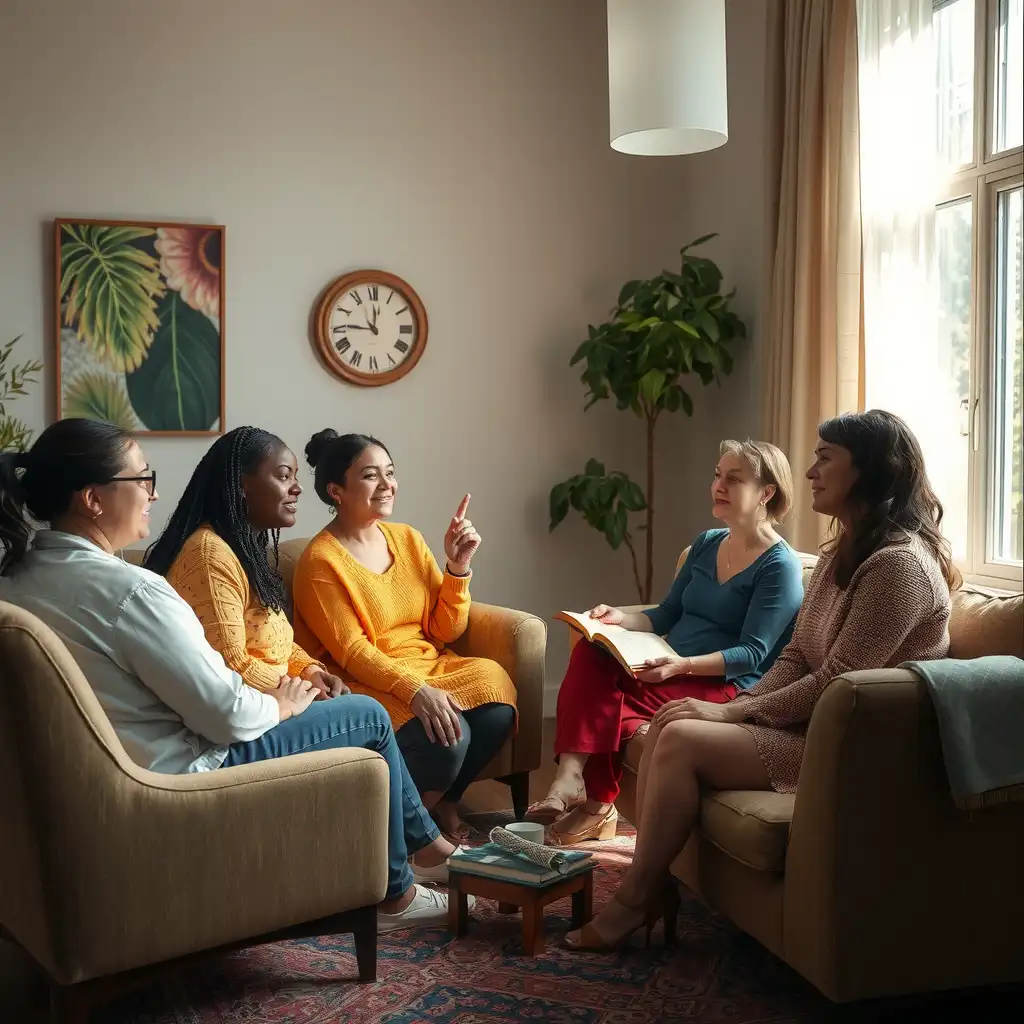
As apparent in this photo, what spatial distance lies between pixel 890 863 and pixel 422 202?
3467 mm

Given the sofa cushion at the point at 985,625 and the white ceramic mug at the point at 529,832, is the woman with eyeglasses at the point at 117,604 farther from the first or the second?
the sofa cushion at the point at 985,625

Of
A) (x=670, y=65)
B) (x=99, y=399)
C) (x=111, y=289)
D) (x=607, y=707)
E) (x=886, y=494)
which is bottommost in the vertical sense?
(x=607, y=707)

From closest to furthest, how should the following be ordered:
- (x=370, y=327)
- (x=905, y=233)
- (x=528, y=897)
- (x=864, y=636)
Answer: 1. (x=864, y=636)
2. (x=528, y=897)
3. (x=905, y=233)
4. (x=370, y=327)

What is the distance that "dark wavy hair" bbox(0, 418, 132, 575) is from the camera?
85.8 inches

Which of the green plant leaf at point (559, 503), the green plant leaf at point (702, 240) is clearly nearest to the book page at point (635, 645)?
the green plant leaf at point (559, 503)

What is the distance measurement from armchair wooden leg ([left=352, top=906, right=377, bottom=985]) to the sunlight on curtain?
217 centimetres

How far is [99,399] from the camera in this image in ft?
14.6

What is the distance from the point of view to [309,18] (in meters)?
4.64

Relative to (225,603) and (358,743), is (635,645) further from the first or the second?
(225,603)

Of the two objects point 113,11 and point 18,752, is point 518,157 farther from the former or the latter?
point 18,752

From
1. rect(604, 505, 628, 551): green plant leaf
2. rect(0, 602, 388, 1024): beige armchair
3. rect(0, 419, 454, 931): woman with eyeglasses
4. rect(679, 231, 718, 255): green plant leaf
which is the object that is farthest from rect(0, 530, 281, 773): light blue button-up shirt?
rect(679, 231, 718, 255): green plant leaf

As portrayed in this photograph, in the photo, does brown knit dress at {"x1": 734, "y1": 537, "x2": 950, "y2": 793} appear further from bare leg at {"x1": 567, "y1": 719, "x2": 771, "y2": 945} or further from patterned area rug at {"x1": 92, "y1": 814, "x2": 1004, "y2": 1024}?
patterned area rug at {"x1": 92, "y1": 814, "x2": 1004, "y2": 1024}

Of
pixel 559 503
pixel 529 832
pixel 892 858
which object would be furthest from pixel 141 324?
pixel 892 858

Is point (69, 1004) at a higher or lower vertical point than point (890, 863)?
lower
